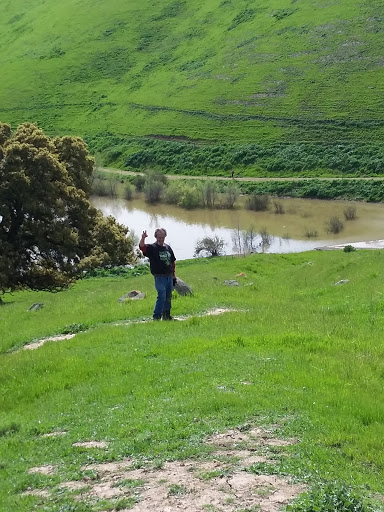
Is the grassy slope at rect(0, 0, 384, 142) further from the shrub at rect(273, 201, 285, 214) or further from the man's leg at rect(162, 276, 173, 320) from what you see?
the man's leg at rect(162, 276, 173, 320)

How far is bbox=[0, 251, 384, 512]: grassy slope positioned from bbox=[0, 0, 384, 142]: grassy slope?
84.2 meters

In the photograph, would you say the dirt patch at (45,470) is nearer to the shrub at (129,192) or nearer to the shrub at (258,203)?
the shrub at (258,203)

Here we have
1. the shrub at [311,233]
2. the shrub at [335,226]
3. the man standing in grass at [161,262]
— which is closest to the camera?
the man standing in grass at [161,262]

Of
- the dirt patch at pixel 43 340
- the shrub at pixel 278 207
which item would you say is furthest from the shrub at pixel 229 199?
the dirt patch at pixel 43 340

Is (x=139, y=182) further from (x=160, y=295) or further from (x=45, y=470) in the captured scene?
(x=45, y=470)

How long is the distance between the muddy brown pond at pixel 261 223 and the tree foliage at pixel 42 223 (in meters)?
29.1

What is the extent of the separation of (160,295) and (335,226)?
55300 millimetres

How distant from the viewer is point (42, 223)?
33.2 m

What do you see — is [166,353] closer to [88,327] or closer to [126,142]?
[88,327]

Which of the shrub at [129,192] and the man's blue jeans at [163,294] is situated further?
the shrub at [129,192]

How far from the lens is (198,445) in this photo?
988 centimetres

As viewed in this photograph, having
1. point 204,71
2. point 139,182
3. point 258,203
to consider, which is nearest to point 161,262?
point 258,203

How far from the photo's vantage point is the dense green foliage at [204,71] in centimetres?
10825

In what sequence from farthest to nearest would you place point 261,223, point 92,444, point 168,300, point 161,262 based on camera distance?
point 261,223, point 168,300, point 161,262, point 92,444
